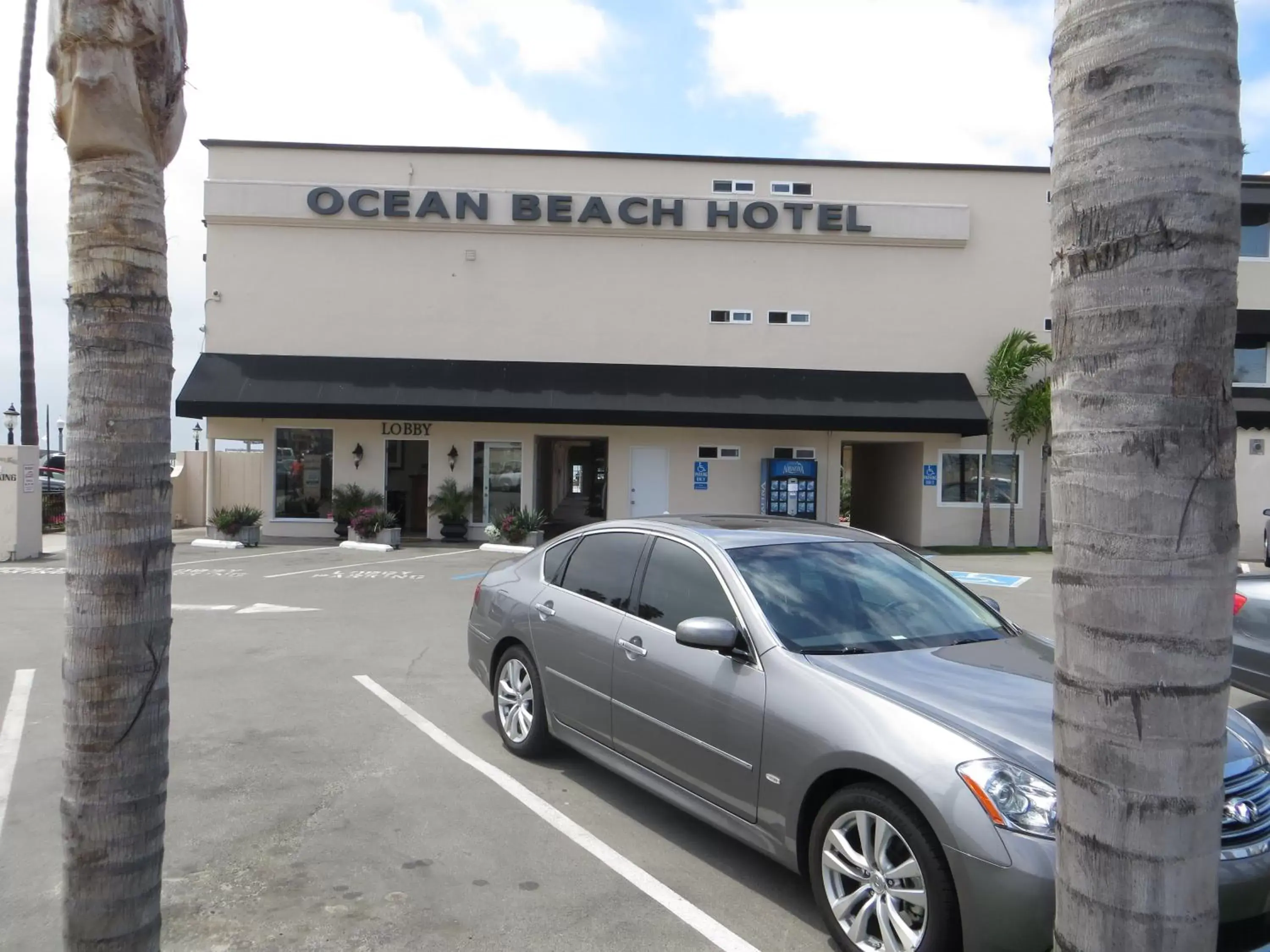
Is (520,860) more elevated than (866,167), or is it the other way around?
(866,167)

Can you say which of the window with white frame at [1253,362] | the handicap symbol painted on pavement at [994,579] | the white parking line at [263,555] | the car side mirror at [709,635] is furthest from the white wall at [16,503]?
the window with white frame at [1253,362]

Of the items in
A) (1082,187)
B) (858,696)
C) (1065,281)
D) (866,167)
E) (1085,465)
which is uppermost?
(866,167)

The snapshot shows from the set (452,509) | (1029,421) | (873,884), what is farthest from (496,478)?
(873,884)

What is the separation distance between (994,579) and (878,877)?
13.4m

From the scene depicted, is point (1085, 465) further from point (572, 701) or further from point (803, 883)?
point (572, 701)

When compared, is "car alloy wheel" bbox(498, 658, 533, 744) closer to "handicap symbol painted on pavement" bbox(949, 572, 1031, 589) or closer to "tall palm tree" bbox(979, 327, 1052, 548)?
"handicap symbol painted on pavement" bbox(949, 572, 1031, 589)

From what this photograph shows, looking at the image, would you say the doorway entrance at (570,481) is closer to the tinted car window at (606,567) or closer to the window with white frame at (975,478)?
the window with white frame at (975,478)

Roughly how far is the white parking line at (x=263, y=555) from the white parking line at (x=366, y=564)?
6.91 feet

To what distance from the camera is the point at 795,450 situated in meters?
22.9

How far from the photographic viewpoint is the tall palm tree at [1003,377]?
70.5 feet

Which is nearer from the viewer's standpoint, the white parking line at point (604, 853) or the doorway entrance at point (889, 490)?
the white parking line at point (604, 853)

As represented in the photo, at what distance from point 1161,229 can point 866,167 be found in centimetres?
2263

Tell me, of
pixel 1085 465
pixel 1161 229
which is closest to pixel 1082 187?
pixel 1161 229

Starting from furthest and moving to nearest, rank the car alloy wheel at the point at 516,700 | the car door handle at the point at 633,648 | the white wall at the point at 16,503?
Result: the white wall at the point at 16,503
the car alloy wheel at the point at 516,700
the car door handle at the point at 633,648
